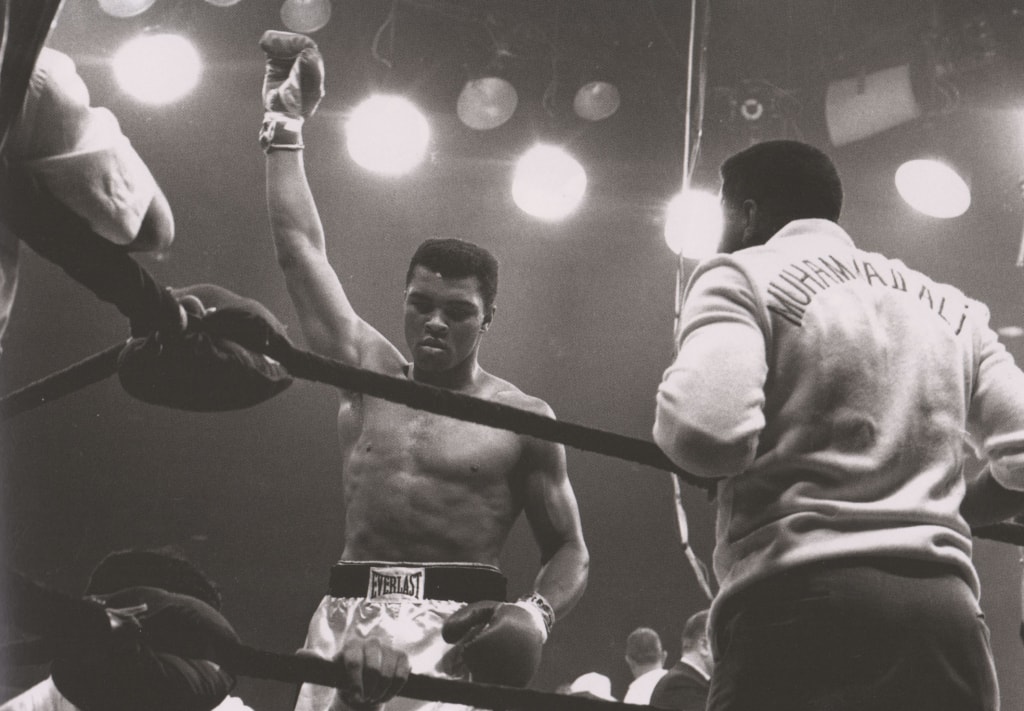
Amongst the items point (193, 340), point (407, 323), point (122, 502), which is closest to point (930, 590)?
point (193, 340)

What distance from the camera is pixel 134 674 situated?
1.30 metres

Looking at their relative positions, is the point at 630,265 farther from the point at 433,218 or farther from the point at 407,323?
the point at 407,323

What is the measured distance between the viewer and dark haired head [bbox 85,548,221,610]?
1.80 m

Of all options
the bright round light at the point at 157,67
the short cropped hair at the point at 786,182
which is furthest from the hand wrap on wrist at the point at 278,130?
the bright round light at the point at 157,67

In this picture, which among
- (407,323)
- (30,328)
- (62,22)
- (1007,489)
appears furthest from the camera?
(30,328)

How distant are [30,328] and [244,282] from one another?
1134 mm

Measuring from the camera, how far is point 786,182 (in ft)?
5.05

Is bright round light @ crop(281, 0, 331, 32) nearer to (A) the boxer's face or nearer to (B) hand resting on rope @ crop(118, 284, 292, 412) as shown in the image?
(A) the boxer's face

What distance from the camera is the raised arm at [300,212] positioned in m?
2.08

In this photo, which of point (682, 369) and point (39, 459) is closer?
point (682, 369)

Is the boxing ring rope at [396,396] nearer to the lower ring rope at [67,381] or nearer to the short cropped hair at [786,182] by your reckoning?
the lower ring rope at [67,381]

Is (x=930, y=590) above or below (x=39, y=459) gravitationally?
above

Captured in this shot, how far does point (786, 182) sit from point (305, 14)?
3992 millimetres

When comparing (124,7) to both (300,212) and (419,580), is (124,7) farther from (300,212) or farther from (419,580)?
(419,580)
